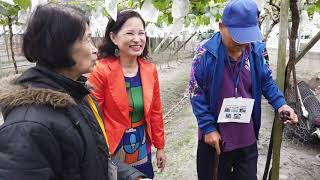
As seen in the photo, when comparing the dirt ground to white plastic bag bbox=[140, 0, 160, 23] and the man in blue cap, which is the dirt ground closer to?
the man in blue cap

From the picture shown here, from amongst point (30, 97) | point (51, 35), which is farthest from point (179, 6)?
point (30, 97)

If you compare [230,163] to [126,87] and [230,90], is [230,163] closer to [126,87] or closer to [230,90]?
[230,90]

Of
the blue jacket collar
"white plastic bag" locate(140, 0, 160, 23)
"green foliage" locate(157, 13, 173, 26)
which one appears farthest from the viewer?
"green foliage" locate(157, 13, 173, 26)

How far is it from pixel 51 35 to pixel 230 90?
1245 mm

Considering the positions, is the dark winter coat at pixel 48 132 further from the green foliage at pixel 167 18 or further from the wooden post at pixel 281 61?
the green foliage at pixel 167 18

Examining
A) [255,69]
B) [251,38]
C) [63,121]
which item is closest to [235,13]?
[251,38]

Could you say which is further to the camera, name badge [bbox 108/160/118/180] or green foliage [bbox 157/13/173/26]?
green foliage [bbox 157/13/173/26]

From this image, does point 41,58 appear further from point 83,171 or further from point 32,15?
point 83,171

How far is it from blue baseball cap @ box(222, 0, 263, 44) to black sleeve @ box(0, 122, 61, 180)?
1225 mm

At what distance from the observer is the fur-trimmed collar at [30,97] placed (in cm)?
105

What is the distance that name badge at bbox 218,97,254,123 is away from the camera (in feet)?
6.84

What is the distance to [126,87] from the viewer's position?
6.81ft

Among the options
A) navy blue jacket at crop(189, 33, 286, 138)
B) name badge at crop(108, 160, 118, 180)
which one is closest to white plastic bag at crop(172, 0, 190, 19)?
navy blue jacket at crop(189, 33, 286, 138)

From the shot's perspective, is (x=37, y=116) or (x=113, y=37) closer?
(x=37, y=116)
